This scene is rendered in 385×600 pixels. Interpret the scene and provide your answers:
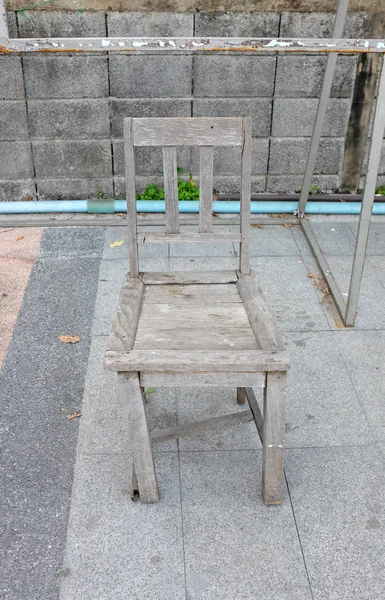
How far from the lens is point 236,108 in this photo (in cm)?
511

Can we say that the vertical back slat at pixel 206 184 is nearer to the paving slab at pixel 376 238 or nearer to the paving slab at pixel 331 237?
the paving slab at pixel 331 237

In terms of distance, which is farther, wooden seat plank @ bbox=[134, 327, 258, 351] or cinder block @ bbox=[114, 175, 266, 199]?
cinder block @ bbox=[114, 175, 266, 199]

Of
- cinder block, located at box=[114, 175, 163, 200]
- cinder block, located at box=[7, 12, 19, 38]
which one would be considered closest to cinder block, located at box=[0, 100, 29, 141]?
cinder block, located at box=[7, 12, 19, 38]

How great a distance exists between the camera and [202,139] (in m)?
2.70

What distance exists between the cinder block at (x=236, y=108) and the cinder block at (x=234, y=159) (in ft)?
0.52

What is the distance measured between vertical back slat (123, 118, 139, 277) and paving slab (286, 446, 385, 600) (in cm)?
118

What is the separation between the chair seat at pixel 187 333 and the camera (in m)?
2.18

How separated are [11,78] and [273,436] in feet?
12.9

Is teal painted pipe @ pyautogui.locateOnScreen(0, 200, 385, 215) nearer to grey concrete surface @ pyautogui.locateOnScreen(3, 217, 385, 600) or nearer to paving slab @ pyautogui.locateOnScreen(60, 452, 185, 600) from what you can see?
grey concrete surface @ pyautogui.locateOnScreen(3, 217, 385, 600)

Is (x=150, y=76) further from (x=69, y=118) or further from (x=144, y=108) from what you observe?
(x=69, y=118)

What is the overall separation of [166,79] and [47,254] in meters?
1.79

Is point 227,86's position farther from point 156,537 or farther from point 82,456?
point 156,537

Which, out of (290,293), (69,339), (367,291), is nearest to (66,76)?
(69,339)

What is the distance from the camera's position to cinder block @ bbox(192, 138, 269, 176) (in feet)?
17.2
